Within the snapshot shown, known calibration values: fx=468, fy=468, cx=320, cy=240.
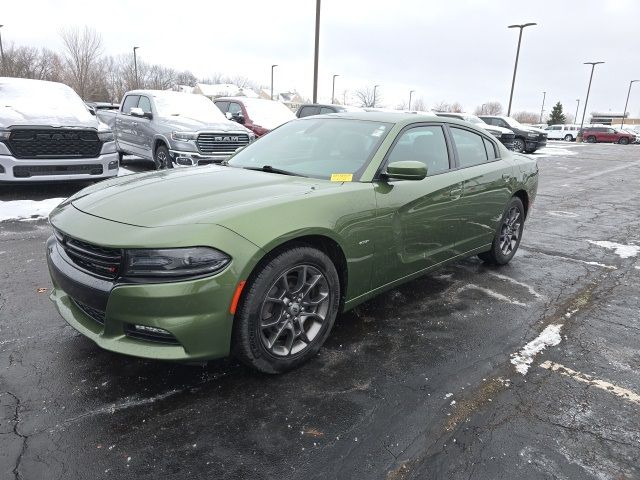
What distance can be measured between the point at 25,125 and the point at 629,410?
7592mm

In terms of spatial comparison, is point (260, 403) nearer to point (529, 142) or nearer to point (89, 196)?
point (89, 196)

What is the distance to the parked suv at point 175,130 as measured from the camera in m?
8.63

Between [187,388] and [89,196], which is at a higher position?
[89,196]

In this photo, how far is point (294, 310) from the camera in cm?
276

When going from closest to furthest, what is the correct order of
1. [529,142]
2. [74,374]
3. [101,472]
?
1. [101,472]
2. [74,374]
3. [529,142]

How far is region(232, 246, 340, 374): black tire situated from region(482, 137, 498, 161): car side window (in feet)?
8.28

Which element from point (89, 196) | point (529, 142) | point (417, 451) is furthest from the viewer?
point (529, 142)

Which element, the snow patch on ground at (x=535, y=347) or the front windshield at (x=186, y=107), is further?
the front windshield at (x=186, y=107)

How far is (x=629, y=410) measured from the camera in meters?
2.58

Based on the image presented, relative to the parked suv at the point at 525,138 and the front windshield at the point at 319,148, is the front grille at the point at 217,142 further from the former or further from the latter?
the parked suv at the point at 525,138

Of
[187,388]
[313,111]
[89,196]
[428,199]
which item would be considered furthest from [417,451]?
[313,111]

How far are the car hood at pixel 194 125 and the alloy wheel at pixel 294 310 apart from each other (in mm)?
6823

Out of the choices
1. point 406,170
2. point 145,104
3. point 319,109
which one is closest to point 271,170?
point 406,170

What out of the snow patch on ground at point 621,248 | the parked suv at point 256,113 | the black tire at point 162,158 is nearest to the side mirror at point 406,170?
the snow patch on ground at point 621,248
